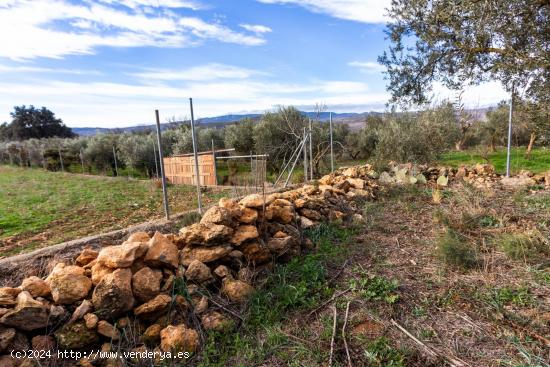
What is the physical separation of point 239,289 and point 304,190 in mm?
2589

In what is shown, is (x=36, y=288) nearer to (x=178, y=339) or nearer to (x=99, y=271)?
(x=99, y=271)

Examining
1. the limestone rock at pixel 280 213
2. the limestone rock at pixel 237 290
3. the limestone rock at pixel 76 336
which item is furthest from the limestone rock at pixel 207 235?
the limestone rock at pixel 76 336

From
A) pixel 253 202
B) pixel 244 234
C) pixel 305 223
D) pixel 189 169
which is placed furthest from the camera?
pixel 189 169

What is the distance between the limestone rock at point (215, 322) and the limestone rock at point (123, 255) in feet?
2.21

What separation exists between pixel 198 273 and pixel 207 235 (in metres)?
0.33

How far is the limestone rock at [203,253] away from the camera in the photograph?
268 centimetres

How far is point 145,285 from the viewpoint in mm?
2287

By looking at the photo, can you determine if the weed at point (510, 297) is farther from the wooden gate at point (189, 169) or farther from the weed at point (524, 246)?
the wooden gate at point (189, 169)

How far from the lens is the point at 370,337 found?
2080 millimetres

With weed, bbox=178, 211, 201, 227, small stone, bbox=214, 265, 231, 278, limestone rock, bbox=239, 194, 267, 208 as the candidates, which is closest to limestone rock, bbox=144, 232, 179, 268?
small stone, bbox=214, 265, 231, 278

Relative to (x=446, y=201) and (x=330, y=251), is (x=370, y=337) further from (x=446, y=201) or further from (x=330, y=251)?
(x=446, y=201)

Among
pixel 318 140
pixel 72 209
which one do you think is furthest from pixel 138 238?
pixel 318 140

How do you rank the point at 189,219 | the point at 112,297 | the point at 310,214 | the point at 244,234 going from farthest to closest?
1. the point at 189,219
2. the point at 310,214
3. the point at 244,234
4. the point at 112,297

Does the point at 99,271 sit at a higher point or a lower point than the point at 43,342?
higher
